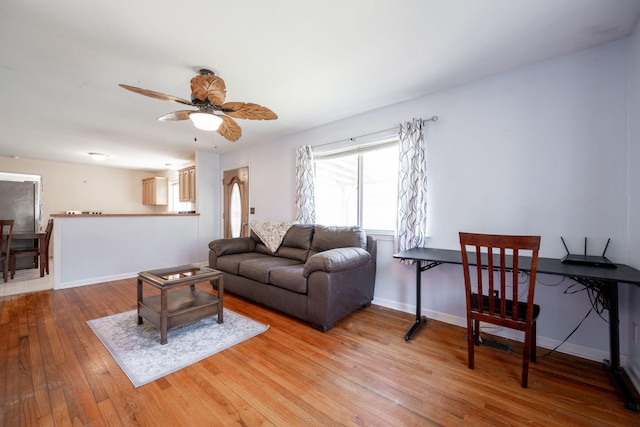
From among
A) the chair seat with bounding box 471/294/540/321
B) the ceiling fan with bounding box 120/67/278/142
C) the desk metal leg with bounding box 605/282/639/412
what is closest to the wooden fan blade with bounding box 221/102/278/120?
the ceiling fan with bounding box 120/67/278/142

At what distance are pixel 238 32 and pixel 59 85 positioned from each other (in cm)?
218

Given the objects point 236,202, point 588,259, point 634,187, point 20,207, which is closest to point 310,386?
point 588,259

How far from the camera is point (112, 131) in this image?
4.00m

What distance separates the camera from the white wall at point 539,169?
1945 millimetres

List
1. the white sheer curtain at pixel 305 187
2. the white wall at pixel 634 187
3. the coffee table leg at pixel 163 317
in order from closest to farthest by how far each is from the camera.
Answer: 1. the white wall at pixel 634 187
2. the coffee table leg at pixel 163 317
3. the white sheer curtain at pixel 305 187

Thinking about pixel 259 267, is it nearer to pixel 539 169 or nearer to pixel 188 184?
pixel 539 169

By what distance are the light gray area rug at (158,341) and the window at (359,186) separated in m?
1.78

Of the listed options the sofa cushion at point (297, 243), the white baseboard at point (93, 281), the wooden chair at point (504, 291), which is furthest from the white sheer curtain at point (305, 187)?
the white baseboard at point (93, 281)

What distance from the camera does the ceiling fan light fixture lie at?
2291 millimetres

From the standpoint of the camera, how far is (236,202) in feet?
17.4

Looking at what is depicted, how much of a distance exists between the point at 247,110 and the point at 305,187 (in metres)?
1.59

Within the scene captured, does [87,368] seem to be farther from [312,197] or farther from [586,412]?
[586,412]

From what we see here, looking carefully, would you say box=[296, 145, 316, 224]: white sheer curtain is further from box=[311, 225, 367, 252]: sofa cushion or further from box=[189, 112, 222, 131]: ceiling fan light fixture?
box=[189, 112, 222, 131]: ceiling fan light fixture

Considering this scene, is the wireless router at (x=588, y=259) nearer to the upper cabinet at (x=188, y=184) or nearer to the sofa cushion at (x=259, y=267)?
the sofa cushion at (x=259, y=267)
